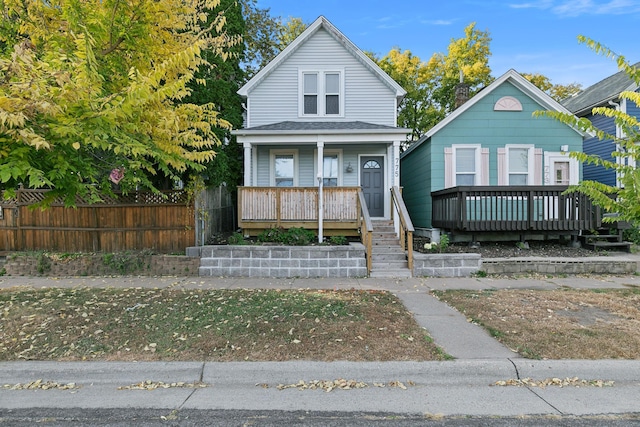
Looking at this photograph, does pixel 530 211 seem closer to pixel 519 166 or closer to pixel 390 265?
pixel 519 166

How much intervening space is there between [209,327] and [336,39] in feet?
35.8

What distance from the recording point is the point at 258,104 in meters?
12.6

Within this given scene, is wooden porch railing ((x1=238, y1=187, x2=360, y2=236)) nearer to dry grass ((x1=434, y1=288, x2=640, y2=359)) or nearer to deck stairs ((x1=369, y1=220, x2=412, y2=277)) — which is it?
deck stairs ((x1=369, y1=220, x2=412, y2=277))

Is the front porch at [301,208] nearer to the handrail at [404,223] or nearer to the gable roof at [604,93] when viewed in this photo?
the handrail at [404,223]

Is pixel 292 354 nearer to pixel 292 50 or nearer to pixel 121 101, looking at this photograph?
pixel 121 101

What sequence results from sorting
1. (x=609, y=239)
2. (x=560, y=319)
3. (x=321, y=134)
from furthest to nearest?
(x=609, y=239) → (x=321, y=134) → (x=560, y=319)

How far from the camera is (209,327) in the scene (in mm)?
4996

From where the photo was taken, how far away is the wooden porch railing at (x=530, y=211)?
10.4 metres

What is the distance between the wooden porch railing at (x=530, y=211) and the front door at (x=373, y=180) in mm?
2737

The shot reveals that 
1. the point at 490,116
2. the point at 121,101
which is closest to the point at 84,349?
the point at 121,101

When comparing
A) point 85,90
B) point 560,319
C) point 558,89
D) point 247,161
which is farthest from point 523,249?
point 558,89

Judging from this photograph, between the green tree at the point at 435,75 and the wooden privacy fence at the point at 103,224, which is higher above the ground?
the green tree at the point at 435,75

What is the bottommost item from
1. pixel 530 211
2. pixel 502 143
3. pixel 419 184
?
pixel 530 211

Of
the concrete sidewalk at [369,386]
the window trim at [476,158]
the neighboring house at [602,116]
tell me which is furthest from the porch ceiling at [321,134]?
the neighboring house at [602,116]
